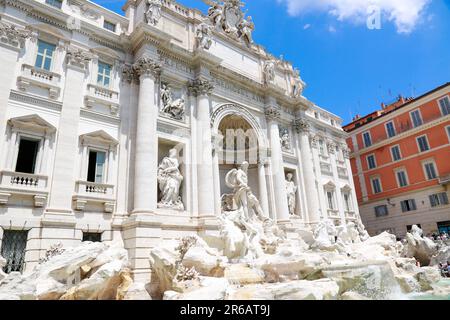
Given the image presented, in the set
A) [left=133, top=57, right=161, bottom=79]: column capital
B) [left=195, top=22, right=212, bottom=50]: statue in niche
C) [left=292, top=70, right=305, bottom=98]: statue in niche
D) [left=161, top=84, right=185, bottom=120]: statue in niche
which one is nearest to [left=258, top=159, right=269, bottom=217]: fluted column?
[left=161, top=84, right=185, bottom=120]: statue in niche

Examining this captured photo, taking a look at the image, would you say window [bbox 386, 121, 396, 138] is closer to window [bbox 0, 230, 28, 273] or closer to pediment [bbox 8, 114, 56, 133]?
pediment [bbox 8, 114, 56, 133]

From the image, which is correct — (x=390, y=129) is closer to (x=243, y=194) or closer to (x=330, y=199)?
(x=330, y=199)

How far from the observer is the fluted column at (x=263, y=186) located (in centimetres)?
1662

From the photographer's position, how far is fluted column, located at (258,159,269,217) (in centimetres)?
1662

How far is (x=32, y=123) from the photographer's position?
10.5 m

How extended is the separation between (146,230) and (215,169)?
16.1 ft

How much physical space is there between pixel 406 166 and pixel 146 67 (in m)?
23.6

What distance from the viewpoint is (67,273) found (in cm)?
795

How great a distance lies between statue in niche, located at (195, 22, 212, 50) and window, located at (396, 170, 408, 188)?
20794 mm

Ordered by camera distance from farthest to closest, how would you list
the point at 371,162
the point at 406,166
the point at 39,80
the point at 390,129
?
1. the point at 371,162
2. the point at 390,129
3. the point at 406,166
4. the point at 39,80

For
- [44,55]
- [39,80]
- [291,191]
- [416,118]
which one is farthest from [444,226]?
[44,55]

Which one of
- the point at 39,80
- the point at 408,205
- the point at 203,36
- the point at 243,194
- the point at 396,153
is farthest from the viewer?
the point at 396,153
